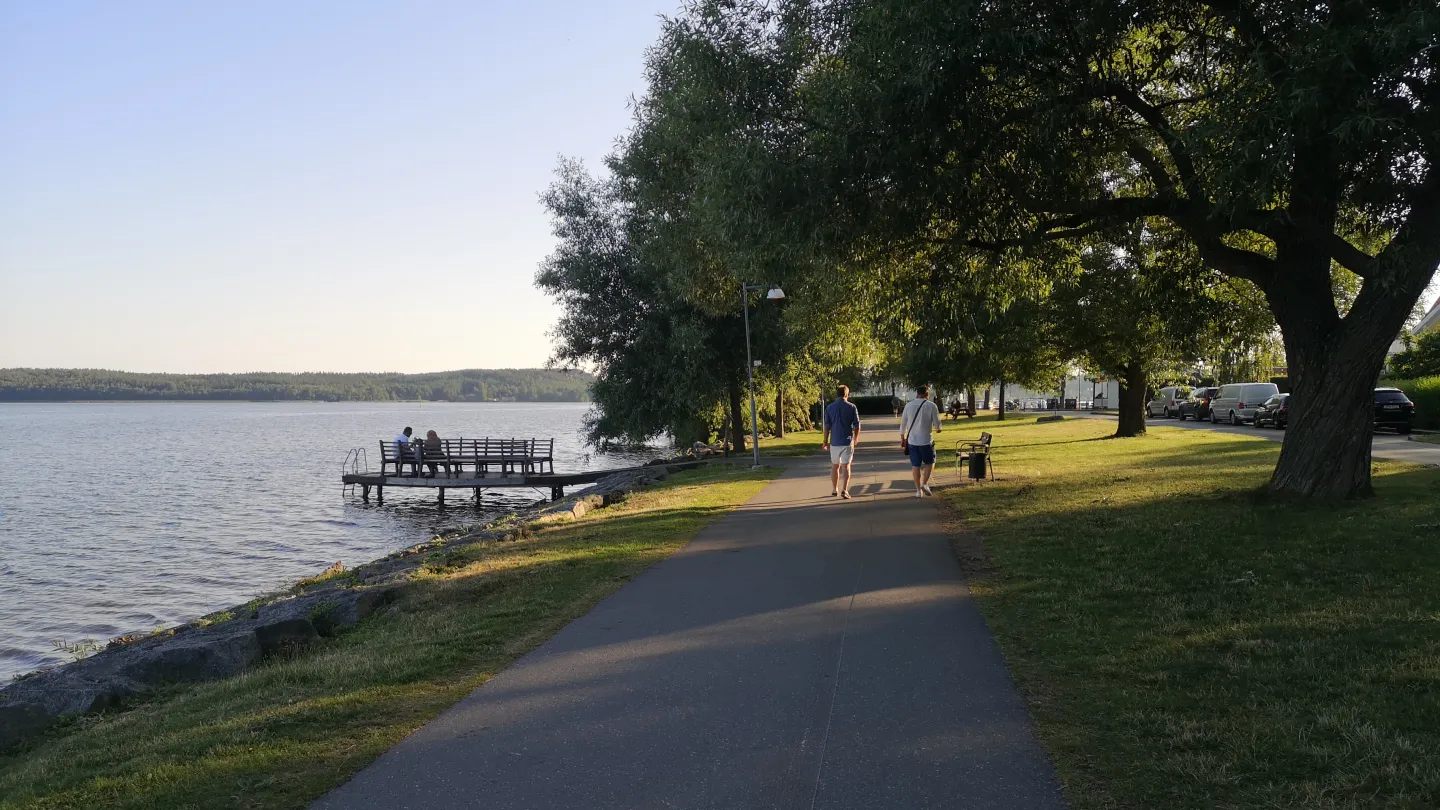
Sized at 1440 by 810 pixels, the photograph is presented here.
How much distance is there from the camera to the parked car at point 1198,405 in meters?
45.3

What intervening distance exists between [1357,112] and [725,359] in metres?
20.1

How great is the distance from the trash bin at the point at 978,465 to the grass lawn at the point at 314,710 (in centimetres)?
928

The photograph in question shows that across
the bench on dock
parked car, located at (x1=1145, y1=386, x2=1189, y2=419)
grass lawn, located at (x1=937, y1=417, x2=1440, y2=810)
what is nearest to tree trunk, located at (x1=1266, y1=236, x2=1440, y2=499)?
grass lawn, located at (x1=937, y1=417, x2=1440, y2=810)

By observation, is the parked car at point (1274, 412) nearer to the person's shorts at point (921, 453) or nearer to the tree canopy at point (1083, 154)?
the tree canopy at point (1083, 154)

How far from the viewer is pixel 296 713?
5.36 meters

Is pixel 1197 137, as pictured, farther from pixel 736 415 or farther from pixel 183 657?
pixel 736 415

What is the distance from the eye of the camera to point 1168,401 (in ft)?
174

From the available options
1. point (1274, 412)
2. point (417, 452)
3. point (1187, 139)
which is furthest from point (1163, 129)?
point (1274, 412)

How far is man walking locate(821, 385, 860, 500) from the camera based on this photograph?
15.2 metres

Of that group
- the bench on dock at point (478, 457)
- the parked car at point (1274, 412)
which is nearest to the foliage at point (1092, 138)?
the bench on dock at point (478, 457)

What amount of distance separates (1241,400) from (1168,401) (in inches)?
569

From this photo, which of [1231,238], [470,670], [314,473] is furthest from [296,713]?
[314,473]

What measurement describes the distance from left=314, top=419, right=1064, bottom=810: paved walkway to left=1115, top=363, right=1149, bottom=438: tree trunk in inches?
985

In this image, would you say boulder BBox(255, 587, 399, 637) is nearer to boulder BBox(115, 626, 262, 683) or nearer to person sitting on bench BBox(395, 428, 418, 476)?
boulder BBox(115, 626, 262, 683)
